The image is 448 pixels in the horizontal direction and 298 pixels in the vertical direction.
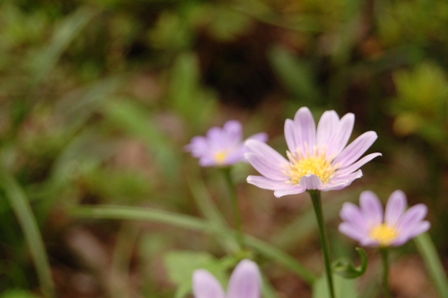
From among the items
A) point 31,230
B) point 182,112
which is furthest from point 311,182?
point 182,112

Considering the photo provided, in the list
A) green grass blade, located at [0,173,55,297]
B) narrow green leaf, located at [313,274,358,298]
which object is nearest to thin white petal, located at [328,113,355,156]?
narrow green leaf, located at [313,274,358,298]

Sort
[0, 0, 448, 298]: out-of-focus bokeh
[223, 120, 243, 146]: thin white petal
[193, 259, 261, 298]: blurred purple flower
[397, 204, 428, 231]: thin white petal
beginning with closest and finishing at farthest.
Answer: [193, 259, 261, 298]: blurred purple flower
[397, 204, 428, 231]: thin white petal
[223, 120, 243, 146]: thin white petal
[0, 0, 448, 298]: out-of-focus bokeh

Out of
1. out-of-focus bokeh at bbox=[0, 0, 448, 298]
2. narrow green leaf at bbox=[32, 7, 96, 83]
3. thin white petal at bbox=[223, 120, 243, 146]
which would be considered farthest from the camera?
narrow green leaf at bbox=[32, 7, 96, 83]

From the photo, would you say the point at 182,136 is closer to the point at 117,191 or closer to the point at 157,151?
the point at 157,151

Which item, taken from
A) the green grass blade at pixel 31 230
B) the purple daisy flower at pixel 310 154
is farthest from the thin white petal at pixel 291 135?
the green grass blade at pixel 31 230

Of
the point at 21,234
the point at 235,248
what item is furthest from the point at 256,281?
the point at 21,234

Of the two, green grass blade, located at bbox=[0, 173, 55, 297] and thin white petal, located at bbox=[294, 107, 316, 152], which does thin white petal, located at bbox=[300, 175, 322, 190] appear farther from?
green grass blade, located at bbox=[0, 173, 55, 297]

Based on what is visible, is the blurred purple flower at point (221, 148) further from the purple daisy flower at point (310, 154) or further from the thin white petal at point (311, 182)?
the thin white petal at point (311, 182)

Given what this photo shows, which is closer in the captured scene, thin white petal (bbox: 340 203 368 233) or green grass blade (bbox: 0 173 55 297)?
thin white petal (bbox: 340 203 368 233)
